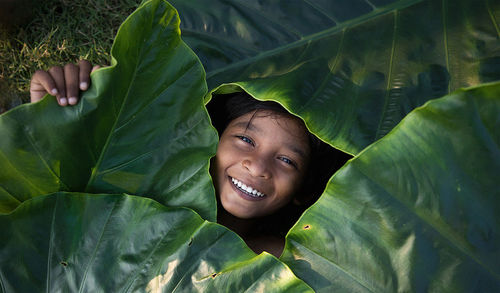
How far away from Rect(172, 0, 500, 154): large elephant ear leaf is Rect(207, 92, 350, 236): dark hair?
0.23m

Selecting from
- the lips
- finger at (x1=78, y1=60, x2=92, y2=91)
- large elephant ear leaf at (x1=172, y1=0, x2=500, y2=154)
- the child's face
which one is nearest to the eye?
the child's face

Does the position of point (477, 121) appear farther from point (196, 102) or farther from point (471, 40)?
point (196, 102)

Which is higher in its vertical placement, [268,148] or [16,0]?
[16,0]

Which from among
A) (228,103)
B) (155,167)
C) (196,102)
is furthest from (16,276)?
(228,103)

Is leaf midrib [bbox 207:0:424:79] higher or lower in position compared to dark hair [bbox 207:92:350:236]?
higher

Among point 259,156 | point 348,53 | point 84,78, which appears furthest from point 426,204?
point 84,78

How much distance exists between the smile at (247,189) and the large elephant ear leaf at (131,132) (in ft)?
0.76

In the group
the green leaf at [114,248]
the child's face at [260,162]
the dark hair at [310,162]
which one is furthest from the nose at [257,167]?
the green leaf at [114,248]

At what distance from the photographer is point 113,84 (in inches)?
37.3

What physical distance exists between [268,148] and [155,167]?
324mm

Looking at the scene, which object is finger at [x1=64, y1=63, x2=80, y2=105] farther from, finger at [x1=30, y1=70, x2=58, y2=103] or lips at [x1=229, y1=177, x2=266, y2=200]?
lips at [x1=229, y1=177, x2=266, y2=200]

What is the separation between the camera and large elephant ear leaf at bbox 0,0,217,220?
0.95m

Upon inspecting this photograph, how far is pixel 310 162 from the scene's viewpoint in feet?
4.56

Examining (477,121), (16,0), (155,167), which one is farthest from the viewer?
(16,0)
